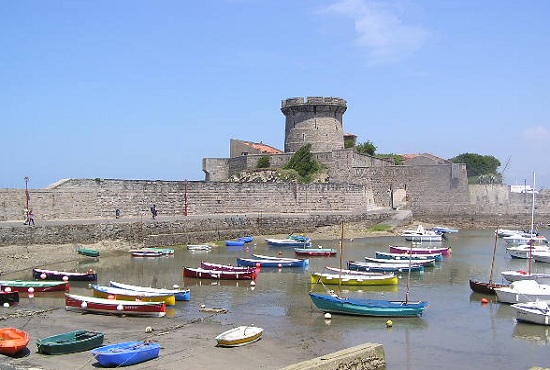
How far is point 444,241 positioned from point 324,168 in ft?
39.6

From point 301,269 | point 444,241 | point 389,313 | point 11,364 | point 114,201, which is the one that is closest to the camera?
point 11,364

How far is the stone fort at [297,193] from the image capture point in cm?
3027

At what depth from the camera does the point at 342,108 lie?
47.1 metres

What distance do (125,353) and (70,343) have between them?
4.21ft

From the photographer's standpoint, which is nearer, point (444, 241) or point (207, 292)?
point (207, 292)

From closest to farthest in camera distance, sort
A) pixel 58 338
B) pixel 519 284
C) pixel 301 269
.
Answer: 1. pixel 58 338
2. pixel 519 284
3. pixel 301 269

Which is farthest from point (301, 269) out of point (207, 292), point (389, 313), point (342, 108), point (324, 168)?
point (342, 108)

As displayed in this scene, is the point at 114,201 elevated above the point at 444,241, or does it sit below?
above

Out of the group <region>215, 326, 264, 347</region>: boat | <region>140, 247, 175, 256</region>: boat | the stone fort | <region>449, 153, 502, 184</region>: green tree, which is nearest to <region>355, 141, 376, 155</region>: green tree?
the stone fort

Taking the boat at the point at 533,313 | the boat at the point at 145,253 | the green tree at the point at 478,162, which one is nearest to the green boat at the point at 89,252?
the boat at the point at 145,253

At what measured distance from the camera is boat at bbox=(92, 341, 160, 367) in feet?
36.5

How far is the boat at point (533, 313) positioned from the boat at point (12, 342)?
1133cm

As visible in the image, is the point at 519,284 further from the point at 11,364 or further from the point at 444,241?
the point at 444,241

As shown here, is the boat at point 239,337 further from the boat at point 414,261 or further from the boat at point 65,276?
the boat at point 414,261
